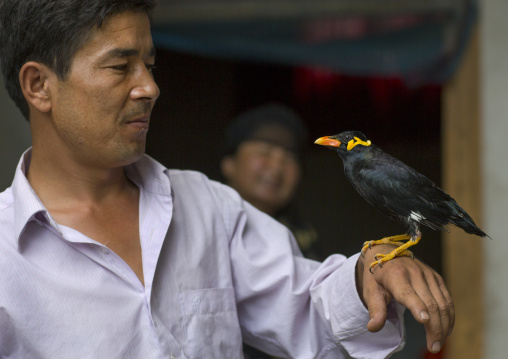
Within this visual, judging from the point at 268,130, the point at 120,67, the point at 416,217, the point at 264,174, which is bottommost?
the point at 264,174

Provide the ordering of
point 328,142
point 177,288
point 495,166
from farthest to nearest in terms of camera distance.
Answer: point 495,166 → point 177,288 → point 328,142

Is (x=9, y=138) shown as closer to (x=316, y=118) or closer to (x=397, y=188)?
(x=397, y=188)

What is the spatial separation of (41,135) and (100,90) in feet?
0.68

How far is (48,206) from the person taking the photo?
4.41 ft

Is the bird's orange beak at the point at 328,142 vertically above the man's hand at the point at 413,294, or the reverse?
the bird's orange beak at the point at 328,142

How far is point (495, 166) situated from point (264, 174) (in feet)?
4.21

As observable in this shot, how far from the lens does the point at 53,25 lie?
→ 126cm

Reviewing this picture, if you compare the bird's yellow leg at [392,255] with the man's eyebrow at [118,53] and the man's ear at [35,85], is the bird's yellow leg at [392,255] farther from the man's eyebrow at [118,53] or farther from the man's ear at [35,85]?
the man's ear at [35,85]

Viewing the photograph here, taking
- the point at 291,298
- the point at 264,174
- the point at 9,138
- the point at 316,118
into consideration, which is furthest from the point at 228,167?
the point at 316,118

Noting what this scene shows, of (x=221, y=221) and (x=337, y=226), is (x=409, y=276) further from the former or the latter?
(x=337, y=226)

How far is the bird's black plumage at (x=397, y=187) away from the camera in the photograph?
39.8 inches

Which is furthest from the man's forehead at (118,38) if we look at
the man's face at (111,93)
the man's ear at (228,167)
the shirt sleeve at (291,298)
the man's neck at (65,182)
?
the man's ear at (228,167)

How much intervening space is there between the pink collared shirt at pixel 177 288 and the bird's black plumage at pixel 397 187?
249 millimetres

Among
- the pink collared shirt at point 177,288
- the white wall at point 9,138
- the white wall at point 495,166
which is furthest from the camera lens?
the white wall at point 495,166
